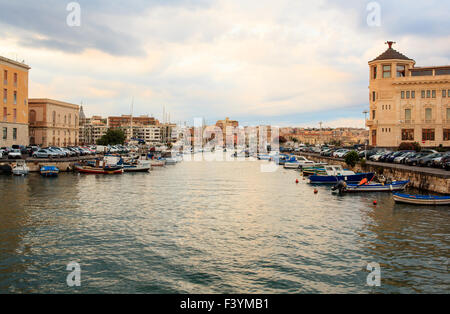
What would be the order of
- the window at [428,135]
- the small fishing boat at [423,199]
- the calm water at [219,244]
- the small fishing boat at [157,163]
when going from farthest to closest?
the small fishing boat at [157,163] → the window at [428,135] → the small fishing boat at [423,199] → the calm water at [219,244]

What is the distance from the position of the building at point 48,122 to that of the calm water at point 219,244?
67.5 m

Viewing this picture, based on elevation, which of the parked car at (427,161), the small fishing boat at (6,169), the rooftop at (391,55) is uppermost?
the rooftop at (391,55)

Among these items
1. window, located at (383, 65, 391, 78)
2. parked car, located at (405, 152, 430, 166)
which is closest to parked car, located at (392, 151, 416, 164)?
parked car, located at (405, 152, 430, 166)

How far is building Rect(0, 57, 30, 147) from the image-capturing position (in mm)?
65938

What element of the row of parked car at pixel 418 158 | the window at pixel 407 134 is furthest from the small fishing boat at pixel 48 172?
the window at pixel 407 134

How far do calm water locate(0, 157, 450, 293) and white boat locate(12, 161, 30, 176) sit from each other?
17.8m

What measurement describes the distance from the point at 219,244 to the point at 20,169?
127 ft

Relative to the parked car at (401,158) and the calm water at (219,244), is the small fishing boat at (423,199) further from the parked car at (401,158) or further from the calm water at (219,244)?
the parked car at (401,158)

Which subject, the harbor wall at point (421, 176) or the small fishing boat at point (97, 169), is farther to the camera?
the small fishing boat at point (97, 169)

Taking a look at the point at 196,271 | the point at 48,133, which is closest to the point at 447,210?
the point at 196,271

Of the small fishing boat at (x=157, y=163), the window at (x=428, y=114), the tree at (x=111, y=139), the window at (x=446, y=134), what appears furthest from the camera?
the tree at (x=111, y=139)

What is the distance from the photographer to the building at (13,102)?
65.9 metres

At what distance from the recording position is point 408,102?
234ft

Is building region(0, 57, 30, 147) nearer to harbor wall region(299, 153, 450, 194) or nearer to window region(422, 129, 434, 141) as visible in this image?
harbor wall region(299, 153, 450, 194)
